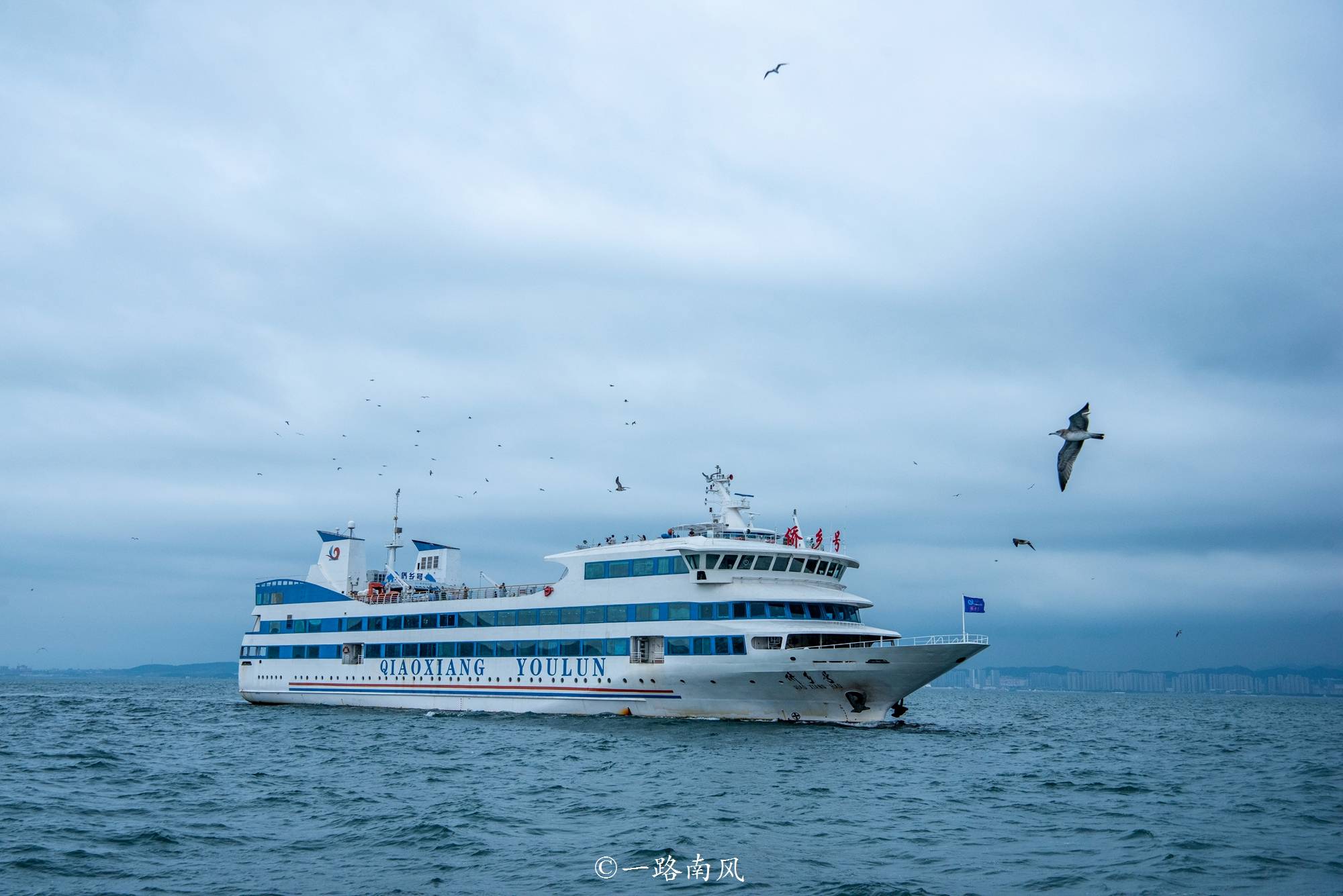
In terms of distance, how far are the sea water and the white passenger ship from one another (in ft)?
5.89

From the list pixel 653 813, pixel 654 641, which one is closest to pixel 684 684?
pixel 654 641

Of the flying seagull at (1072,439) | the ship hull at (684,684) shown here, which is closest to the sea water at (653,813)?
the ship hull at (684,684)

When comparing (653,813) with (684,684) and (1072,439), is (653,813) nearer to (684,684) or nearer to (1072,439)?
(1072,439)

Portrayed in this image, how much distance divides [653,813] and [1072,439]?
11.2m

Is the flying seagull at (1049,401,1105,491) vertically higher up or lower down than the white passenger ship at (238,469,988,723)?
higher up

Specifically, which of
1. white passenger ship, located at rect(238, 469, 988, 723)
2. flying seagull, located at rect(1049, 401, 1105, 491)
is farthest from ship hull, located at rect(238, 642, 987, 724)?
flying seagull, located at rect(1049, 401, 1105, 491)

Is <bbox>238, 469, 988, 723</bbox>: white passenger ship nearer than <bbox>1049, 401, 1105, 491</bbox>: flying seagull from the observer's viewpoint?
No

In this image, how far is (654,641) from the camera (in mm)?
39250

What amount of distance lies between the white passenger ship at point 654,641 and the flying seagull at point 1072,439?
15250 millimetres

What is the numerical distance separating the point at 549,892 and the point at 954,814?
1008 cm

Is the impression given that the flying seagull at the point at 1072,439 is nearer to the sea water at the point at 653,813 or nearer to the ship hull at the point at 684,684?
the sea water at the point at 653,813

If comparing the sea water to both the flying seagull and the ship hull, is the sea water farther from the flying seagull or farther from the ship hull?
the flying seagull

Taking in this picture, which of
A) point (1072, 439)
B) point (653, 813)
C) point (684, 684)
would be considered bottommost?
point (653, 813)

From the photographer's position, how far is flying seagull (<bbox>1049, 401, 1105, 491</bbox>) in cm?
1778
